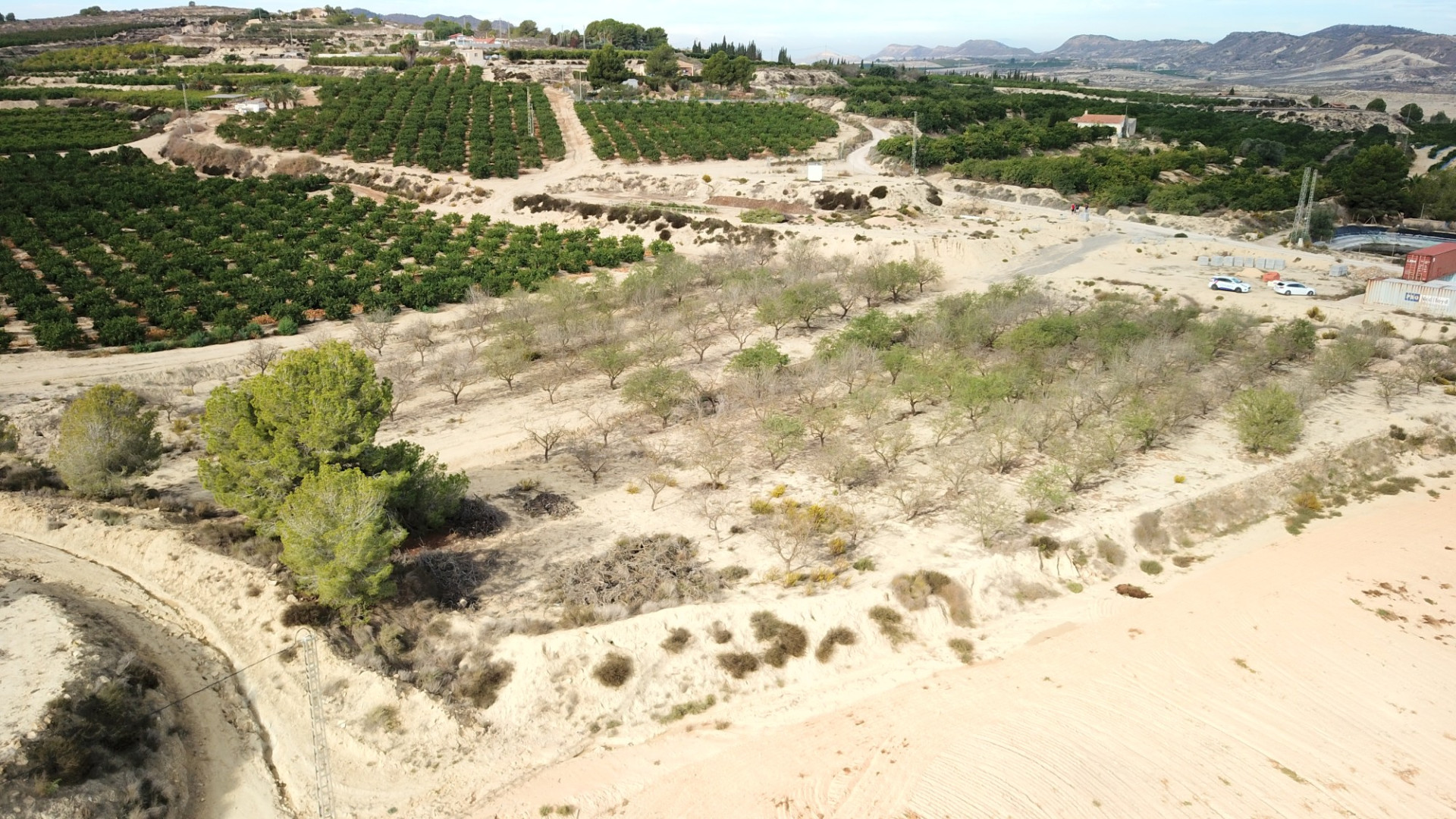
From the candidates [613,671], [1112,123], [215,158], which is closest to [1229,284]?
[613,671]

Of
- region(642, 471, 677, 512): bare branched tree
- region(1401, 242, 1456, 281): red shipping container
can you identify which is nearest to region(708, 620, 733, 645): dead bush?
region(642, 471, 677, 512): bare branched tree

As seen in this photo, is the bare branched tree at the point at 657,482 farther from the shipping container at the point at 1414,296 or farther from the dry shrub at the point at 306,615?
the shipping container at the point at 1414,296

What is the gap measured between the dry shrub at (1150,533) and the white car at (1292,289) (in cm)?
3185

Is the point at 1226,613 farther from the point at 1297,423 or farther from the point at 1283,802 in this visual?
the point at 1297,423

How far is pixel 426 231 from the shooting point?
72.4m

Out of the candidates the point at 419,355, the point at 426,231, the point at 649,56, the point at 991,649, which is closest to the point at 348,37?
the point at 649,56

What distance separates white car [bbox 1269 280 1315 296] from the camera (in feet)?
178

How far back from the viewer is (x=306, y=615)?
2495 cm

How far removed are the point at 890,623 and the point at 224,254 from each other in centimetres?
5892

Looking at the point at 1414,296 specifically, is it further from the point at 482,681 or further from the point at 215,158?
the point at 215,158

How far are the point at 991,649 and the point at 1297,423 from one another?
66.0ft

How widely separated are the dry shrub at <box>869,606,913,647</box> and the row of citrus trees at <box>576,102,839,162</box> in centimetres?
7810

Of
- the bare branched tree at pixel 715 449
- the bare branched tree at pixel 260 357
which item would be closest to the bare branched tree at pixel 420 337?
the bare branched tree at pixel 260 357

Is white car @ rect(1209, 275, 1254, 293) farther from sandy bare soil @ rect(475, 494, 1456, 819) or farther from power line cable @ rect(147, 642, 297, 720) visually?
power line cable @ rect(147, 642, 297, 720)
